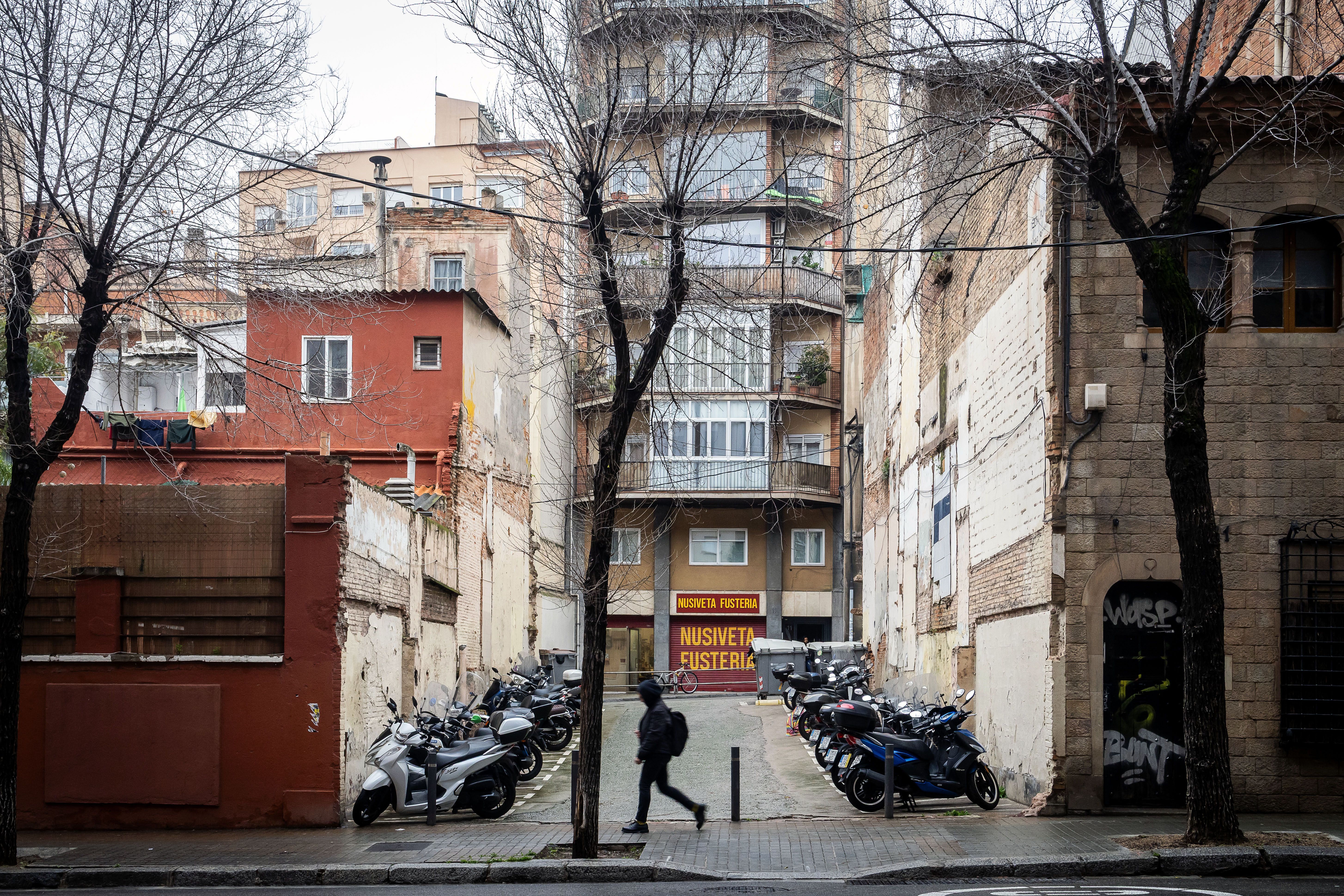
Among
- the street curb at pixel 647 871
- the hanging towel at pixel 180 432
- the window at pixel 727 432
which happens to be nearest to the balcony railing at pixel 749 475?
the window at pixel 727 432

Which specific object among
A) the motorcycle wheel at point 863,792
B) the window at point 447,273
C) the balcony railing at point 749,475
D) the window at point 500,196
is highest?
the window at point 500,196

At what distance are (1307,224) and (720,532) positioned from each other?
29.8 m

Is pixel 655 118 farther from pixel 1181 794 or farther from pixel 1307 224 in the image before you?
pixel 1181 794

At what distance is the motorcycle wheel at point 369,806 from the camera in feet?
44.3

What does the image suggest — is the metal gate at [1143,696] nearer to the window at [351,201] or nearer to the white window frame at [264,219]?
the white window frame at [264,219]

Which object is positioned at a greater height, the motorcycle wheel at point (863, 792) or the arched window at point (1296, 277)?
the arched window at point (1296, 277)

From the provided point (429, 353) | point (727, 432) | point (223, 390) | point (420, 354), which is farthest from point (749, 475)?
point (223, 390)

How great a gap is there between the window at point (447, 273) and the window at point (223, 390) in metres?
8.83

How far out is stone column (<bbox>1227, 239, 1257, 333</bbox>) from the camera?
13367 millimetres

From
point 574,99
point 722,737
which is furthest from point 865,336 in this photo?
point 574,99

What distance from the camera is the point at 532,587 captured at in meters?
32.1

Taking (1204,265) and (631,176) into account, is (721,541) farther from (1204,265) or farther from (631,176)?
(1204,265)

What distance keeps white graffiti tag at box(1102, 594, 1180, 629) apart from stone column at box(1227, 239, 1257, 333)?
311 centimetres

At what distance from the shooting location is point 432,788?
13.5 meters
